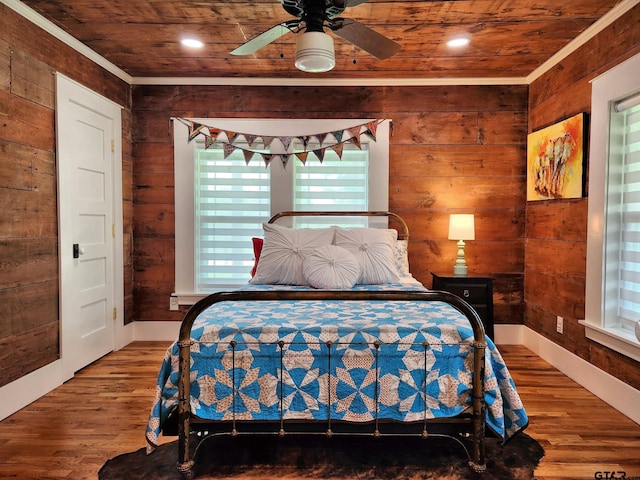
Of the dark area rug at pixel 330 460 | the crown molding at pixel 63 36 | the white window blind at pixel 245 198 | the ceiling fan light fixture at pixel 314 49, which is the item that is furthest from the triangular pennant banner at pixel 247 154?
the dark area rug at pixel 330 460

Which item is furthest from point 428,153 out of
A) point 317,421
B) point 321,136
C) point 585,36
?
point 317,421

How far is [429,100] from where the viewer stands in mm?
3855

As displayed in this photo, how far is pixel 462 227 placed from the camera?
3.60 meters

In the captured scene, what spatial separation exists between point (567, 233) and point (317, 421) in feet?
7.96

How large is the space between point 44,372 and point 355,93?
317 centimetres

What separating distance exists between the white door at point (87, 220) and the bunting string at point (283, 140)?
650 mm

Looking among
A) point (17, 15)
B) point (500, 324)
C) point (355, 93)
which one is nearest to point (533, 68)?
point (355, 93)

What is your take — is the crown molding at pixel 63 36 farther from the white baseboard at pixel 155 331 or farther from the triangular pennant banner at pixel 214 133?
the white baseboard at pixel 155 331

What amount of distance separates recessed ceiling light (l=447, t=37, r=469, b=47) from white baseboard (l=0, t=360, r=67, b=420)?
345cm

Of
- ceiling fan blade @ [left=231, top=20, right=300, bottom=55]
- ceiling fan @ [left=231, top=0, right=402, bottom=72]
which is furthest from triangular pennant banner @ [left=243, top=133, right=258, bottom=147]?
ceiling fan @ [left=231, top=0, right=402, bottom=72]

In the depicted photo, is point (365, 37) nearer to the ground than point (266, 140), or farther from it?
farther from it

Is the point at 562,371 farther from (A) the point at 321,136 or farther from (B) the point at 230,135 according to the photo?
(B) the point at 230,135

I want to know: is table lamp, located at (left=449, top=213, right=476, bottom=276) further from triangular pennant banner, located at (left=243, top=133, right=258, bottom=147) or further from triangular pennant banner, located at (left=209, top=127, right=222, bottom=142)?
triangular pennant banner, located at (left=209, top=127, right=222, bottom=142)

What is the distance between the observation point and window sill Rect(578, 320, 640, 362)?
240 cm
